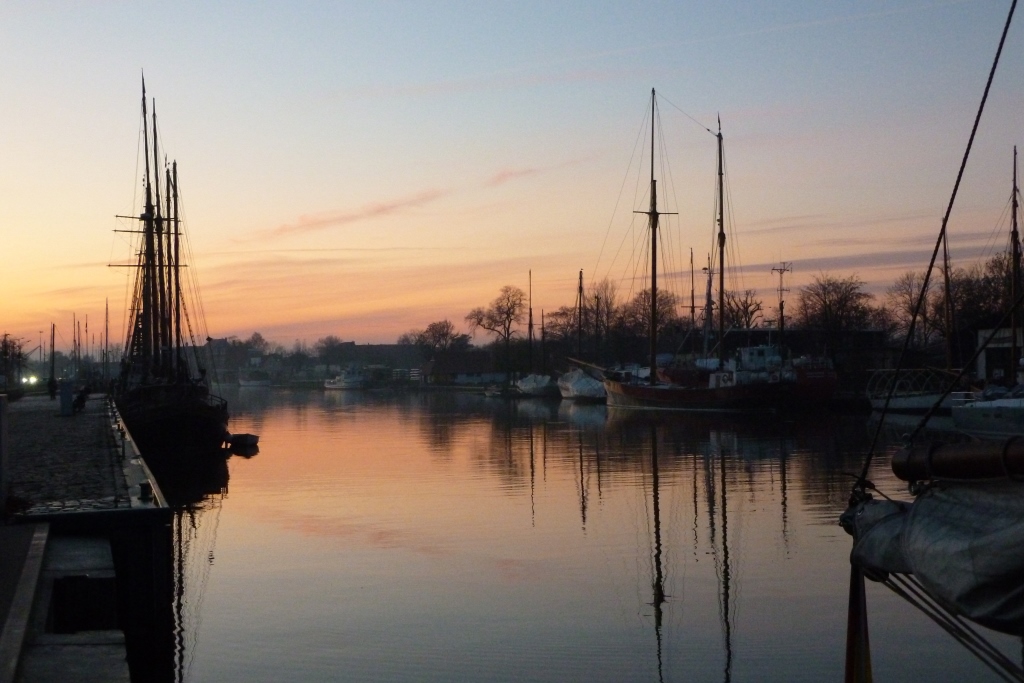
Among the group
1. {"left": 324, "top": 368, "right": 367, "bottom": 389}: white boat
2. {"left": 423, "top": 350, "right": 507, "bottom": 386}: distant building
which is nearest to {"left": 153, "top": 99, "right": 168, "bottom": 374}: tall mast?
{"left": 423, "top": 350, "right": 507, "bottom": 386}: distant building

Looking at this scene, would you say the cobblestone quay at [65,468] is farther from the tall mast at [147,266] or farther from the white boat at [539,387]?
the white boat at [539,387]

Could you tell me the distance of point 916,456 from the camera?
22.7ft

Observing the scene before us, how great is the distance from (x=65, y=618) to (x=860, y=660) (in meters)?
8.12

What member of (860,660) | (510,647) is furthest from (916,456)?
(510,647)

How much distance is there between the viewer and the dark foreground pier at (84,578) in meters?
9.36

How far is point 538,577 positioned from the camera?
52.8 feet

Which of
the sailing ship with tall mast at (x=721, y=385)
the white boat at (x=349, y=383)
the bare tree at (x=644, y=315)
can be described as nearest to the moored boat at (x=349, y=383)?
the white boat at (x=349, y=383)

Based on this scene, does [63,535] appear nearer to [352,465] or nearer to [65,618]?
[65,618]

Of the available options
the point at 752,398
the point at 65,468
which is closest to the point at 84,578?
the point at 65,468

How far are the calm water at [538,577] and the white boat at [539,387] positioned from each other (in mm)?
67390

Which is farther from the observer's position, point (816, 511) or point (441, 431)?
point (441, 431)

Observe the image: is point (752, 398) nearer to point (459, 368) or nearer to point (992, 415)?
point (992, 415)

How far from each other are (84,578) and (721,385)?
174ft

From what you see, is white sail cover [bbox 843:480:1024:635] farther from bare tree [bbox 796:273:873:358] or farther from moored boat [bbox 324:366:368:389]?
moored boat [bbox 324:366:368:389]
